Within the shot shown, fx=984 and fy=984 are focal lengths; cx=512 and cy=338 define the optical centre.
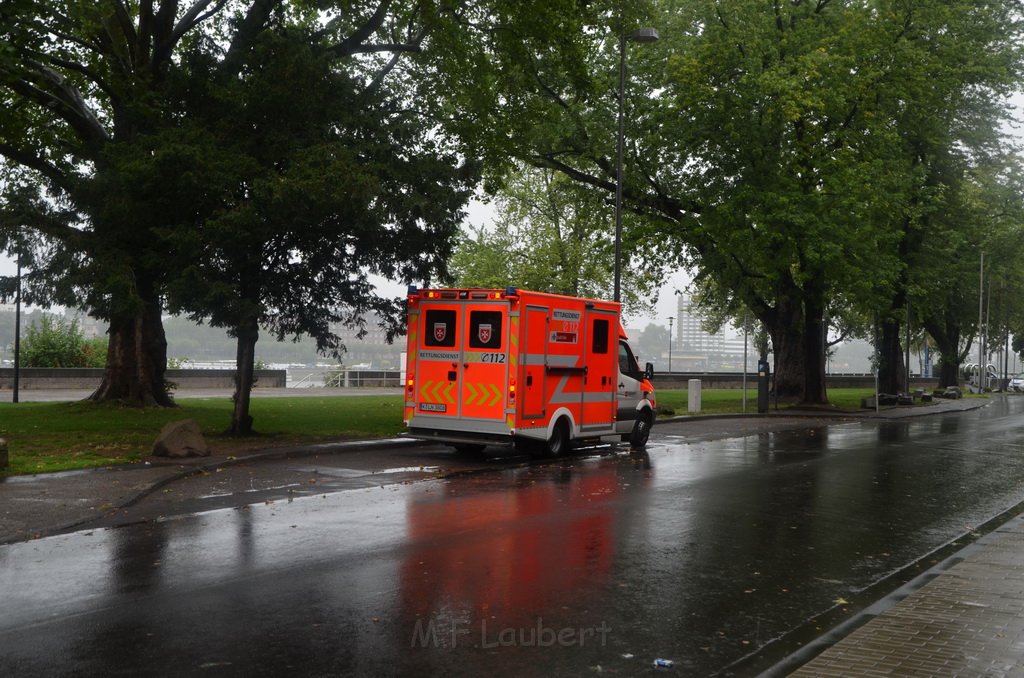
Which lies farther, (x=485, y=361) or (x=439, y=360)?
(x=439, y=360)

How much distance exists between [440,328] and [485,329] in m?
0.92

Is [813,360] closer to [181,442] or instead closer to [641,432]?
[641,432]

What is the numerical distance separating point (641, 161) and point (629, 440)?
52.2 feet

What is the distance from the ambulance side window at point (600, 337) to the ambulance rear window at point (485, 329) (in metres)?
2.52

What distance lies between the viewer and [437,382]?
17141 millimetres

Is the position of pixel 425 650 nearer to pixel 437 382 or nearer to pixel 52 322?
pixel 437 382

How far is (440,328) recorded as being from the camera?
56.2 feet

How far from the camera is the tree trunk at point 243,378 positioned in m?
18.5

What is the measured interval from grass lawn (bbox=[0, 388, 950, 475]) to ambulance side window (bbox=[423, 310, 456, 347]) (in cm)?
333

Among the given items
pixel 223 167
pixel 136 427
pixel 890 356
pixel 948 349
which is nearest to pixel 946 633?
pixel 223 167

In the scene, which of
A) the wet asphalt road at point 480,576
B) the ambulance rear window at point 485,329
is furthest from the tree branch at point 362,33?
the wet asphalt road at point 480,576

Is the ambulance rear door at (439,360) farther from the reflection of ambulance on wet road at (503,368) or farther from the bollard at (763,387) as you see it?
the bollard at (763,387)

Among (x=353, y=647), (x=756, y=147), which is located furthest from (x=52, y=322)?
(x=353, y=647)

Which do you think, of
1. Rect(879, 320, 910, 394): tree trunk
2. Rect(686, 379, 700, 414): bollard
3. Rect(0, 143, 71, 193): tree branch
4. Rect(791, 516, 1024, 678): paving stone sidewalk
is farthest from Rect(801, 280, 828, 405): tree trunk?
Rect(791, 516, 1024, 678): paving stone sidewalk
